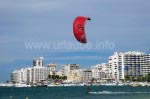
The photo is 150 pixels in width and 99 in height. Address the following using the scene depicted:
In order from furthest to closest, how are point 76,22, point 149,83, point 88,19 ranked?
1. point 149,83
2. point 76,22
3. point 88,19

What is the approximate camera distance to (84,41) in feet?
89.9

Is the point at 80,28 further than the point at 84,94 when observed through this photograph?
No

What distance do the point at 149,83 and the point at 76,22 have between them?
562 ft

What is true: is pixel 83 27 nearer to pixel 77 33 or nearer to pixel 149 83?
pixel 77 33

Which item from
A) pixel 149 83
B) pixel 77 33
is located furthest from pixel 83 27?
pixel 149 83

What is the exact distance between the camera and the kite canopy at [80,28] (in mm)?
27556

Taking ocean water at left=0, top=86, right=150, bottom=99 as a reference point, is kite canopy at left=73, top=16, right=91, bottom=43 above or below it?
above

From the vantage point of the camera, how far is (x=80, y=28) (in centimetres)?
2814

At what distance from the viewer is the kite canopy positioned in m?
27.6

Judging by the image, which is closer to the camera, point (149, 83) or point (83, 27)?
point (83, 27)

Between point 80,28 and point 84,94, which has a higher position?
point 80,28

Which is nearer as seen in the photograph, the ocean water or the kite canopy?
the kite canopy

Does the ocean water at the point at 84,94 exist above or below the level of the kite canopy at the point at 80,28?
below

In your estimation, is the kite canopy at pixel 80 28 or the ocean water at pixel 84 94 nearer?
the kite canopy at pixel 80 28
